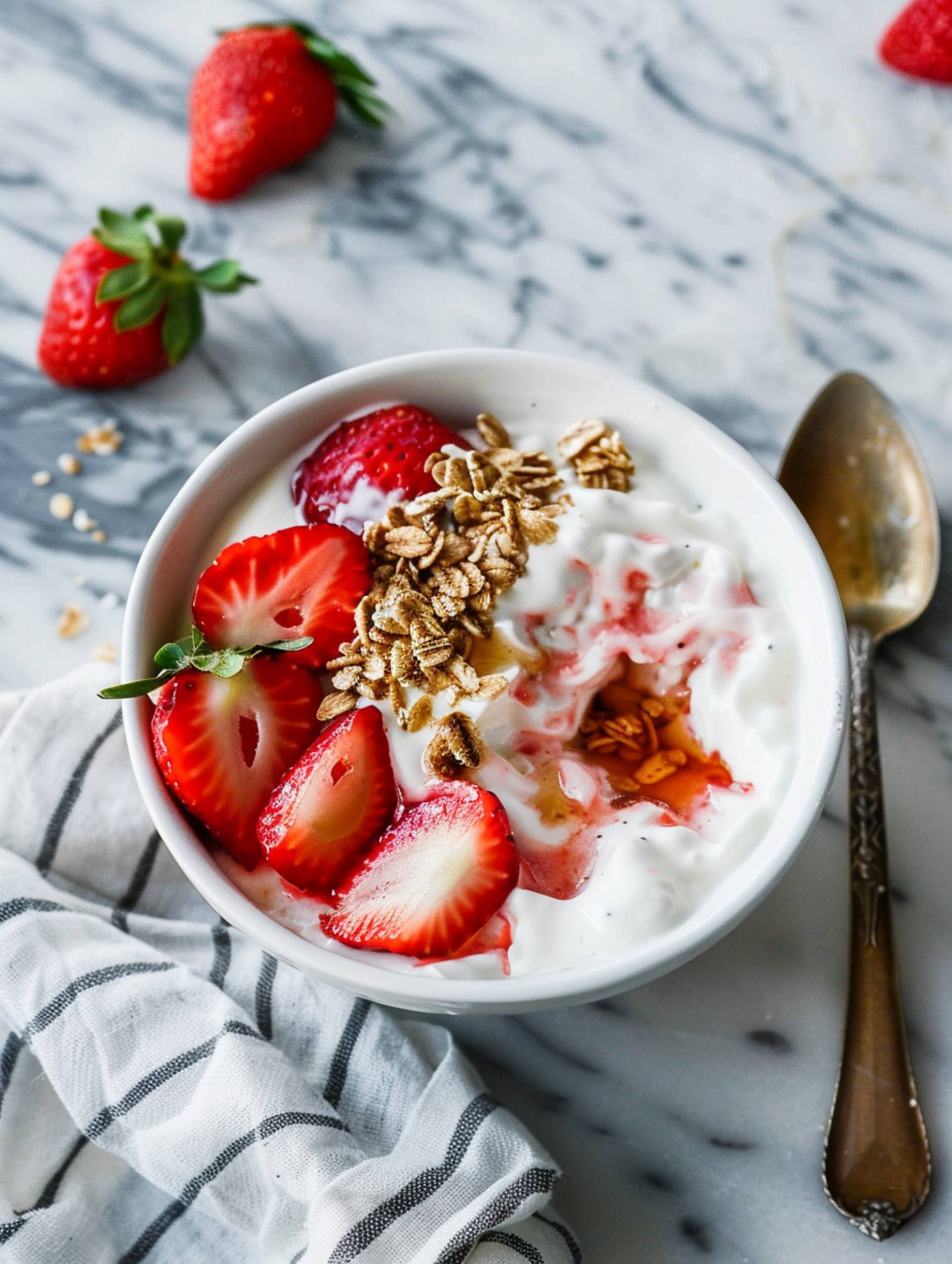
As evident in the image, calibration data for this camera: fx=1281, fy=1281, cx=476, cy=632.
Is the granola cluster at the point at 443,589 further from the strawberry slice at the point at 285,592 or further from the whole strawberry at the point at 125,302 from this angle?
the whole strawberry at the point at 125,302

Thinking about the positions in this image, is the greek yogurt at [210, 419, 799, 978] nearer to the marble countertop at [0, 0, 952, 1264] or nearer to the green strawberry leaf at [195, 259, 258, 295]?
the marble countertop at [0, 0, 952, 1264]

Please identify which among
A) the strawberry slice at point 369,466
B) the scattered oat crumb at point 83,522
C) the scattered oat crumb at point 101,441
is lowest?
the scattered oat crumb at point 83,522

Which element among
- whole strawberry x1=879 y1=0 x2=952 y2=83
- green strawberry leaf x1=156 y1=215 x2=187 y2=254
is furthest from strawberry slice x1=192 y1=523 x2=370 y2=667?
whole strawberry x1=879 y1=0 x2=952 y2=83

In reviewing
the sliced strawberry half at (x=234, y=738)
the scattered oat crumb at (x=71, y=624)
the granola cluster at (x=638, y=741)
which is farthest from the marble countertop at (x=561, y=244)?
the sliced strawberry half at (x=234, y=738)

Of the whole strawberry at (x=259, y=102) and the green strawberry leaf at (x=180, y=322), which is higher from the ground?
the whole strawberry at (x=259, y=102)

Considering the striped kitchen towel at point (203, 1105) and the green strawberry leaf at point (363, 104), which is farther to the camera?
the green strawberry leaf at point (363, 104)

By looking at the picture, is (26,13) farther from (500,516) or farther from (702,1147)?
(702,1147)

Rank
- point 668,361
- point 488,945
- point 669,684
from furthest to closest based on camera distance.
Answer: point 668,361
point 669,684
point 488,945

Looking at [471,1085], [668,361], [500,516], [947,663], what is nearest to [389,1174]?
[471,1085]
